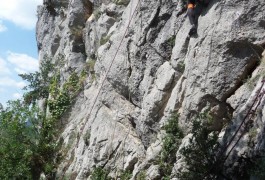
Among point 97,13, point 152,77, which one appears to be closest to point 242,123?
point 152,77

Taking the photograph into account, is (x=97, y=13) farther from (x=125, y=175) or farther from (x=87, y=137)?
(x=125, y=175)

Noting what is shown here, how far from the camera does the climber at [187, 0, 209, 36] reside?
11.1m

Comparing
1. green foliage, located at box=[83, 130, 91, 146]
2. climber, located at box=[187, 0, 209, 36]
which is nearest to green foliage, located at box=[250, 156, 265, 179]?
climber, located at box=[187, 0, 209, 36]

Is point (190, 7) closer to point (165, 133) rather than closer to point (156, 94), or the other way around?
point (156, 94)

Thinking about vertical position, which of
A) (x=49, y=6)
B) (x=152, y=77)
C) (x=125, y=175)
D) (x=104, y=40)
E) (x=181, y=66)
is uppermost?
(x=49, y=6)

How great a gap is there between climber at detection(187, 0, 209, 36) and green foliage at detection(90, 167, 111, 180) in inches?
197

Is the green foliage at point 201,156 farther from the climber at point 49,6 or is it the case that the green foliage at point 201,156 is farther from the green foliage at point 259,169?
the climber at point 49,6

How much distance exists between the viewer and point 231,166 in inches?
324

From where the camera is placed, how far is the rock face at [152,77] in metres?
9.73

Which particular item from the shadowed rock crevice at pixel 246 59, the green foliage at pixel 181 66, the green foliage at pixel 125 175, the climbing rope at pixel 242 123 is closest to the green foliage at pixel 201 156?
the climbing rope at pixel 242 123

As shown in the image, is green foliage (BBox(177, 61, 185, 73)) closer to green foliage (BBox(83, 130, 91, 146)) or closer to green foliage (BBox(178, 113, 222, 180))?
green foliage (BBox(178, 113, 222, 180))

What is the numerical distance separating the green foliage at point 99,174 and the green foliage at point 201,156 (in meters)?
3.99

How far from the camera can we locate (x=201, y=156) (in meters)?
8.73

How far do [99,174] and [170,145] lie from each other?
3.19m
